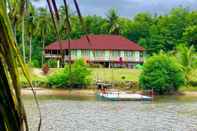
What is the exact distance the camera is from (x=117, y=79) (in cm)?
8012

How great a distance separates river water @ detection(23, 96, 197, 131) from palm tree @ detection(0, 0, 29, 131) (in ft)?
103

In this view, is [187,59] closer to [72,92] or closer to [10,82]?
[72,92]

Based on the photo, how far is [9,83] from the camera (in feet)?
6.29

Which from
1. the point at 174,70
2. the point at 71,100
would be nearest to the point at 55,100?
the point at 71,100

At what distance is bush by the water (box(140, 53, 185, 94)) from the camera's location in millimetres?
73875

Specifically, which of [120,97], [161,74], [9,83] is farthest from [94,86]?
[9,83]

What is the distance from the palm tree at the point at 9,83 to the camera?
1912 mm

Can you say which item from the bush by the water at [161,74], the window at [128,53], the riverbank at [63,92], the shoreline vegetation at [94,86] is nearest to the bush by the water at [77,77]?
the shoreline vegetation at [94,86]

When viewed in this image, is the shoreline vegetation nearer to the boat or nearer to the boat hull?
the boat

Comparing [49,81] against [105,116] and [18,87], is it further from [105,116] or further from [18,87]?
[18,87]

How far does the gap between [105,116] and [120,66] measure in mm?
49988

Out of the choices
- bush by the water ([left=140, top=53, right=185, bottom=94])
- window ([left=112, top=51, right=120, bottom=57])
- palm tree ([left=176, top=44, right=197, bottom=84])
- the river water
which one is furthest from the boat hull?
window ([left=112, top=51, right=120, bottom=57])

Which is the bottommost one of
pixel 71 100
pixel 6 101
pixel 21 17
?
pixel 71 100

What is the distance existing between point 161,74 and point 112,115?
81.9 ft
